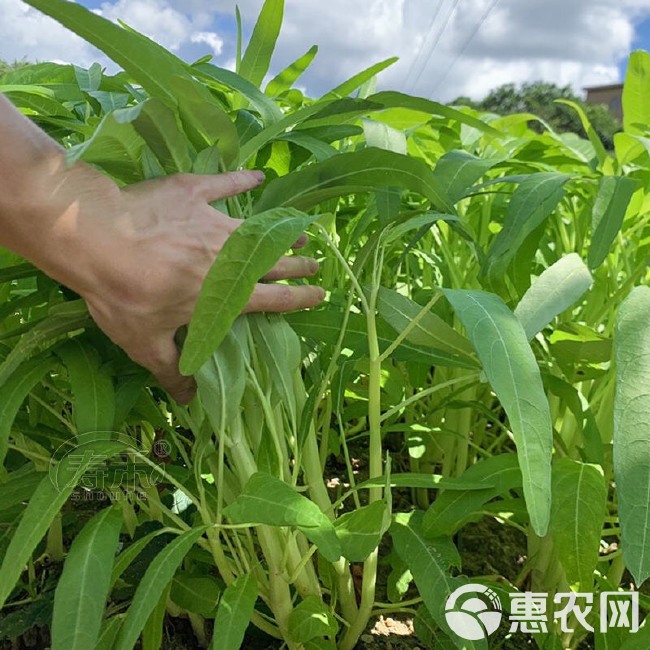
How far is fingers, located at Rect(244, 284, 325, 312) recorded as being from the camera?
0.58m

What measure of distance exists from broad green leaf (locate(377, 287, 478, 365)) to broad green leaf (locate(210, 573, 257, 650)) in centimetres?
27

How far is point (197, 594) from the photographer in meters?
0.71

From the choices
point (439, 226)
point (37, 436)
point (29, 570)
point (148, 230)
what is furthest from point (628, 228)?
point (29, 570)

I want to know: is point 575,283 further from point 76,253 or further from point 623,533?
point 76,253

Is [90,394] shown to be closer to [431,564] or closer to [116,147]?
[116,147]

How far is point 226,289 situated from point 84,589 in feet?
0.95

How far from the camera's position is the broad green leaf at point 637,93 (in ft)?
2.76

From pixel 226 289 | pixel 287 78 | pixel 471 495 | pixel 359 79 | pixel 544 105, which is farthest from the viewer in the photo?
pixel 544 105

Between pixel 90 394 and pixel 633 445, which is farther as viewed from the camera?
pixel 90 394

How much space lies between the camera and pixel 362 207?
959 mm

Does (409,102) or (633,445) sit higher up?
(409,102)

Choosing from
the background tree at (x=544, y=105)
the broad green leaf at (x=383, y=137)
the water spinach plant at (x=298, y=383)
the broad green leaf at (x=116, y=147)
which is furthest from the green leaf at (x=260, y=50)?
the background tree at (x=544, y=105)

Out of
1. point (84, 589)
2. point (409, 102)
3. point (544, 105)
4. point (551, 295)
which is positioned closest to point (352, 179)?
point (409, 102)

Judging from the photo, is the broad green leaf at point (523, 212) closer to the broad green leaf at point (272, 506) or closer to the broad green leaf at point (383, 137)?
the broad green leaf at point (383, 137)
